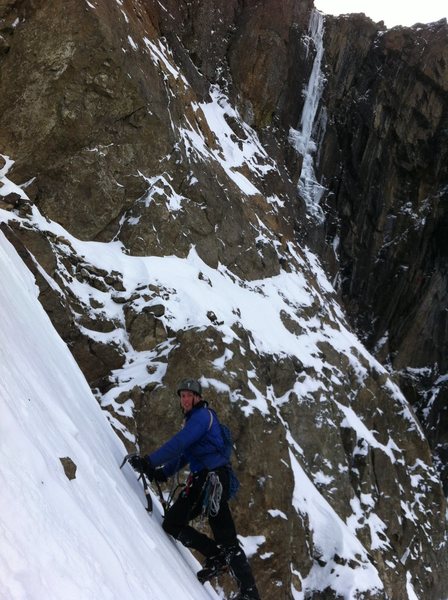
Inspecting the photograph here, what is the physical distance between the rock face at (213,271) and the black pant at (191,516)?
414 cm

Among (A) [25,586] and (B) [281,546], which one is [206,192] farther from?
(A) [25,586]

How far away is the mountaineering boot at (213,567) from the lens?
5.03 metres

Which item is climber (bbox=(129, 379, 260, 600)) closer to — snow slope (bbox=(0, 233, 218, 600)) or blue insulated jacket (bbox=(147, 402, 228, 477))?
blue insulated jacket (bbox=(147, 402, 228, 477))

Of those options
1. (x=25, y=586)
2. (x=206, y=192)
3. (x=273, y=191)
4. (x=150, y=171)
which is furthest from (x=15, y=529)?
(x=273, y=191)

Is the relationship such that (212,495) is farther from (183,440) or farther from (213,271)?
(213,271)

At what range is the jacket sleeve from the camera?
487cm

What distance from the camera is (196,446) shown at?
5.08m

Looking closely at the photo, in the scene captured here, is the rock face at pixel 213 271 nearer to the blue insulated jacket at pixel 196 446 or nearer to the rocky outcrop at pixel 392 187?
the blue insulated jacket at pixel 196 446

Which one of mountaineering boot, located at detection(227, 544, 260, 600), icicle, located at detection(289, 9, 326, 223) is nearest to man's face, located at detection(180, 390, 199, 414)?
mountaineering boot, located at detection(227, 544, 260, 600)

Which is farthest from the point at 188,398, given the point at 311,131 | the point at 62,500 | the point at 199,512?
the point at 311,131

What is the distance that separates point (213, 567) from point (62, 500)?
2.70m

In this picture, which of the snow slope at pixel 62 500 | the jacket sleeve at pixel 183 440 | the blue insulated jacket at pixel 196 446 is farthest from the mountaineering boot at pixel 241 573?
the jacket sleeve at pixel 183 440

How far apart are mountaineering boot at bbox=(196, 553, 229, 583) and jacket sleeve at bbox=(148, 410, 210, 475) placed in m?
0.96

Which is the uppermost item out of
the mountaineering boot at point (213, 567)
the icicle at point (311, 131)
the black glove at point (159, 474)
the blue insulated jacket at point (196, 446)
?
the icicle at point (311, 131)
